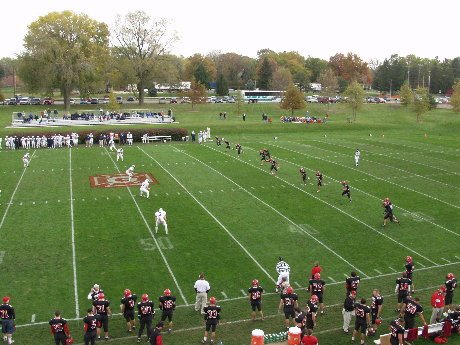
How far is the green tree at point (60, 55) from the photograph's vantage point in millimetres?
60969

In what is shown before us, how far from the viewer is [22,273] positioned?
1420cm

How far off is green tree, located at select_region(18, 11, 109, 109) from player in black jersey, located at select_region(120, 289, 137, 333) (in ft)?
180

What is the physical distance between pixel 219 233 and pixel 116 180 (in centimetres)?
1018

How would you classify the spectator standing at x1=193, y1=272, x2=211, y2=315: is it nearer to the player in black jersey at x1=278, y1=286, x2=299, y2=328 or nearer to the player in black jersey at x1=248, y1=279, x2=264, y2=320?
the player in black jersey at x1=248, y1=279, x2=264, y2=320

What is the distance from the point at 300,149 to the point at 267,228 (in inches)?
766

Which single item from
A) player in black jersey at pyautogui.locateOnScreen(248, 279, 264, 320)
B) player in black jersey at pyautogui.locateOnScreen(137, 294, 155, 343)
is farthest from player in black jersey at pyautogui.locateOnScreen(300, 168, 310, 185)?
player in black jersey at pyautogui.locateOnScreen(137, 294, 155, 343)

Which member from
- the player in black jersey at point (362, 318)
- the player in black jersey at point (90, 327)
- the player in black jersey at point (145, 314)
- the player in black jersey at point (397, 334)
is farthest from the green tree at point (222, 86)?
the player in black jersey at point (397, 334)

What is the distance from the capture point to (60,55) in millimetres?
61156

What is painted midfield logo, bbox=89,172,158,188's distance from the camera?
24938 mm

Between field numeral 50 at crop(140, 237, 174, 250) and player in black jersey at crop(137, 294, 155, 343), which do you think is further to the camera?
field numeral 50 at crop(140, 237, 174, 250)

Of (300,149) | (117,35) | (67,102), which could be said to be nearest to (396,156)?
(300,149)

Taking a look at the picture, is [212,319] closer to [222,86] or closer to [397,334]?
[397,334]

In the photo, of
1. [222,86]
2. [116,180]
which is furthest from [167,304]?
[222,86]

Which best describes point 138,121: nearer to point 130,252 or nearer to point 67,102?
point 67,102
